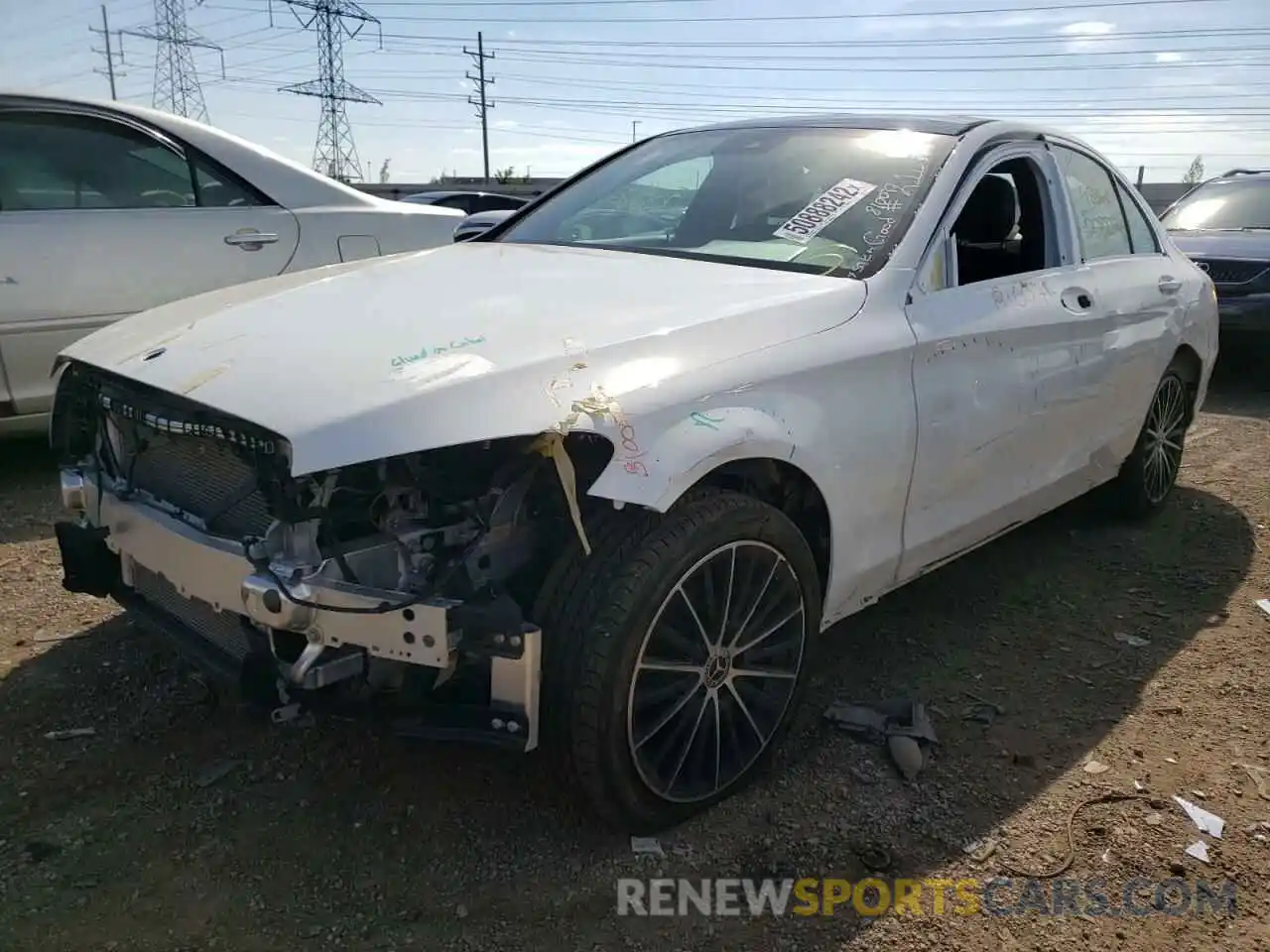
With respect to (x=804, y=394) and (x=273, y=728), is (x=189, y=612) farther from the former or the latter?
(x=804, y=394)

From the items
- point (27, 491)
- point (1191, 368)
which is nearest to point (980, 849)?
point (1191, 368)

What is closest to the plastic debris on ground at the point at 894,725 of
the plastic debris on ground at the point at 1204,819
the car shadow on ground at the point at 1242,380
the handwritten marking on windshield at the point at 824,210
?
the plastic debris on ground at the point at 1204,819

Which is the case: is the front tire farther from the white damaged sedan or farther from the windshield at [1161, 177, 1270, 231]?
the windshield at [1161, 177, 1270, 231]

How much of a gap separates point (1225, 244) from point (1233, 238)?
20cm

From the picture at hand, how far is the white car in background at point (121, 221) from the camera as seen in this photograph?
433 centimetres

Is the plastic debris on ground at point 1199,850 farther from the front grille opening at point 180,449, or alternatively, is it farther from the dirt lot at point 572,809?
the front grille opening at point 180,449

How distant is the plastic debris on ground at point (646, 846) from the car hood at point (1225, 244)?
7.32 meters

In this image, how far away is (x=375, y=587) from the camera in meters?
2.06

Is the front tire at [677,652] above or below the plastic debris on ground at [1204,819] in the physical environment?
above

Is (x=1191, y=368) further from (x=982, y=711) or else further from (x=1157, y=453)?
(x=982, y=711)

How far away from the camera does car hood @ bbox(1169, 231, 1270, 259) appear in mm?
7934

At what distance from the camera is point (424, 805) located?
250cm

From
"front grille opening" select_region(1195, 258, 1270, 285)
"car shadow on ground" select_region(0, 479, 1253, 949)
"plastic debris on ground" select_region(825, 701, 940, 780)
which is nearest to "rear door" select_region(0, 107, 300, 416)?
"car shadow on ground" select_region(0, 479, 1253, 949)

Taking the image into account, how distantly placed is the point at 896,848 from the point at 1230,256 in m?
7.35
